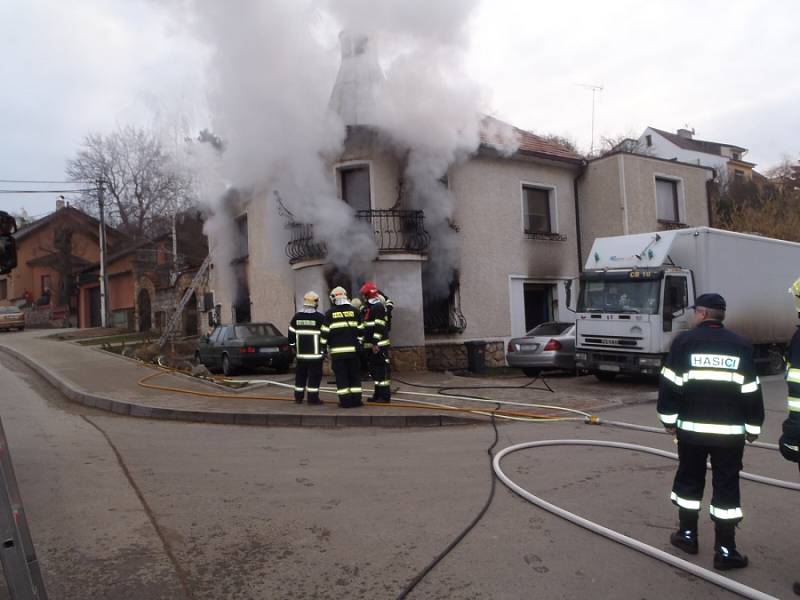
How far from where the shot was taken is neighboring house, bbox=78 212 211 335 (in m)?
23.2

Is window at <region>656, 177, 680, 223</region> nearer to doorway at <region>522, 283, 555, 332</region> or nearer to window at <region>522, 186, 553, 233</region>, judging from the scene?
window at <region>522, 186, 553, 233</region>

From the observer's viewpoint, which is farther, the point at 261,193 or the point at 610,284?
the point at 261,193

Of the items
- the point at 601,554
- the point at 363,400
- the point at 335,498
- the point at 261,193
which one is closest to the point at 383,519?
the point at 335,498

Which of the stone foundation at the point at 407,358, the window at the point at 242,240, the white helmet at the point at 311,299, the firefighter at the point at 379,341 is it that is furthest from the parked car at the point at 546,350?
the window at the point at 242,240

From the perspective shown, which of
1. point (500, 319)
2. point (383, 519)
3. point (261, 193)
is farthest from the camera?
point (500, 319)

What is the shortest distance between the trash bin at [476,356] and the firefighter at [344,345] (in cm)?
542

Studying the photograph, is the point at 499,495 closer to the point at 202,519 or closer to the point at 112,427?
the point at 202,519

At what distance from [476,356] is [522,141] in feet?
20.6

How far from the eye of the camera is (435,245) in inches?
566

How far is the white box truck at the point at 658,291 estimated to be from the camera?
10.8 m

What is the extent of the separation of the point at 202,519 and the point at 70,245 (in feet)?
132

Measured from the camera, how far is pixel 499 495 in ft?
16.1

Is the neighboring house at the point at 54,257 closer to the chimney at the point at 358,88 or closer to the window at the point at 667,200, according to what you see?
the chimney at the point at 358,88

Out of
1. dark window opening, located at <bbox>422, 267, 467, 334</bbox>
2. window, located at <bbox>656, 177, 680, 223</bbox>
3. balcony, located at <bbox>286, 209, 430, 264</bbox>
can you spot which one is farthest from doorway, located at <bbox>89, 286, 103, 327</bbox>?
window, located at <bbox>656, 177, 680, 223</bbox>
